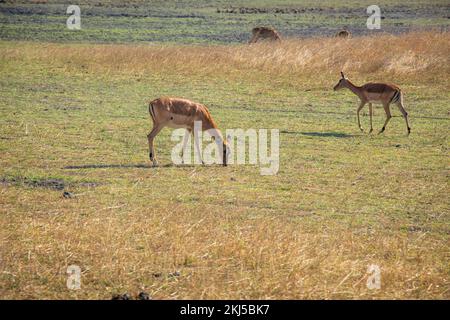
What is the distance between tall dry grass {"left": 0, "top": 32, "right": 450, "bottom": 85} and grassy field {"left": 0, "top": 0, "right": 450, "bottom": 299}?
3.3 inches

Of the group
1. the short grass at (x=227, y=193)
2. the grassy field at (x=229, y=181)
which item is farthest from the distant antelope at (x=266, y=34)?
the short grass at (x=227, y=193)

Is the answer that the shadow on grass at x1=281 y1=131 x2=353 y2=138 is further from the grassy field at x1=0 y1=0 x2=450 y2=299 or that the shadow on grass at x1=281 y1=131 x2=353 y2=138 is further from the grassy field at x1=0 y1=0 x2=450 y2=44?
the grassy field at x1=0 y1=0 x2=450 y2=44

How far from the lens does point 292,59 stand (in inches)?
912

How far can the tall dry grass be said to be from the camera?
71.7 ft

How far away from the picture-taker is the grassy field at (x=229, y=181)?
6.21 meters

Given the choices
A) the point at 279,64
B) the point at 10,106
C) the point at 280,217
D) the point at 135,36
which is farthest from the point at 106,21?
the point at 280,217

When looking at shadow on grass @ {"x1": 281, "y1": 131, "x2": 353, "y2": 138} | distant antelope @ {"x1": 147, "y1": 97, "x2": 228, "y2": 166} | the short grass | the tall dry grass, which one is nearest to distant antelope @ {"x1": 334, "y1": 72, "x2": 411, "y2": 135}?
the short grass

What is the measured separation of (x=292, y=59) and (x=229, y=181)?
1309cm

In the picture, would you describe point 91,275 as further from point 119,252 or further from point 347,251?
point 347,251

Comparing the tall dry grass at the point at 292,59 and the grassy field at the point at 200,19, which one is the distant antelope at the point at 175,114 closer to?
the tall dry grass at the point at 292,59

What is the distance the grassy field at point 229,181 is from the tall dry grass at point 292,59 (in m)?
0.08

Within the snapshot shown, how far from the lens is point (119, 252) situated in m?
6.58

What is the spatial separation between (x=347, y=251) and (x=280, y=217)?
171cm

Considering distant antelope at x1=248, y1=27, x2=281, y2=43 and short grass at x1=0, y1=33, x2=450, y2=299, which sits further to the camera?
distant antelope at x1=248, y1=27, x2=281, y2=43
